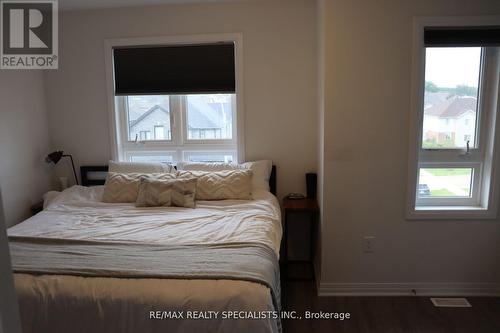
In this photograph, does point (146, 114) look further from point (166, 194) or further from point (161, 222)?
point (161, 222)

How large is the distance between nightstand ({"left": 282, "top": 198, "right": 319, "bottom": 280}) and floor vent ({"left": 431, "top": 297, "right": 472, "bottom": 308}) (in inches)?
36.9

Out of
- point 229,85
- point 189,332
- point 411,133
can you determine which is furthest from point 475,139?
point 189,332

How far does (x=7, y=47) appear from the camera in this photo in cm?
282

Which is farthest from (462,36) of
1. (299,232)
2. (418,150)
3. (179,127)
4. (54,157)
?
(54,157)

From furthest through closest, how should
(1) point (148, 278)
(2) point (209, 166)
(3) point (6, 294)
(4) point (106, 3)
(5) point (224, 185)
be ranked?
(2) point (209, 166)
(4) point (106, 3)
(5) point (224, 185)
(1) point (148, 278)
(3) point (6, 294)

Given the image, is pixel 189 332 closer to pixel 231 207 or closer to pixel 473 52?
pixel 231 207

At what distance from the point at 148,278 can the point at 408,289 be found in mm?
2029

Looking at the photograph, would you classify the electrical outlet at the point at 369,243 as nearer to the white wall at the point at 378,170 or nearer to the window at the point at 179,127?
the white wall at the point at 378,170

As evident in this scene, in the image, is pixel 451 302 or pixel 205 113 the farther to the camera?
pixel 205 113

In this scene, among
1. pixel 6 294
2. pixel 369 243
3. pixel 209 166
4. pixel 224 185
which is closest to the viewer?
pixel 6 294

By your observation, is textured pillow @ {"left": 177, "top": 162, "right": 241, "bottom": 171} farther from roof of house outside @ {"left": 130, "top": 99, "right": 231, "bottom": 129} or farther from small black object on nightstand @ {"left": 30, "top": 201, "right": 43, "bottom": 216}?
small black object on nightstand @ {"left": 30, "top": 201, "right": 43, "bottom": 216}

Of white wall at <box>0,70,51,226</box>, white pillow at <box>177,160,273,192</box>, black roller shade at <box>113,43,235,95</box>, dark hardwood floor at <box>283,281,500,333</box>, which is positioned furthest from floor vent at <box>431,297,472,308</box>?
white wall at <box>0,70,51,226</box>

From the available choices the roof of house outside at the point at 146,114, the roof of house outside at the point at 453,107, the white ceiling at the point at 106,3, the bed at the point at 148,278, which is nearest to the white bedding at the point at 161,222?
the bed at the point at 148,278

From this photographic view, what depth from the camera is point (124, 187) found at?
2783mm
